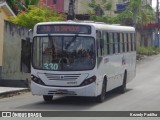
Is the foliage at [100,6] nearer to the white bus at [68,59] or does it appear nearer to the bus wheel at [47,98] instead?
the bus wheel at [47,98]

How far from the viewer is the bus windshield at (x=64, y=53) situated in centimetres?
1762

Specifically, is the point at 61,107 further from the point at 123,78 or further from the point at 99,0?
the point at 99,0

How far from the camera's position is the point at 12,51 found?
89.2ft

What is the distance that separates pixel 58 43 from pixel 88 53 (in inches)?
41.9

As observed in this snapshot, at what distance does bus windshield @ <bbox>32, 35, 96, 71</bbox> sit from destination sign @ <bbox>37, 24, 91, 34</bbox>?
17 centimetres

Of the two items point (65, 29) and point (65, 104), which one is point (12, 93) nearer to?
point (65, 104)

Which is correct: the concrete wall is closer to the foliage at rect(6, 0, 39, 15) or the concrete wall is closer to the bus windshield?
the bus windshield

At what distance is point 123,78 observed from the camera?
2314 centimetres

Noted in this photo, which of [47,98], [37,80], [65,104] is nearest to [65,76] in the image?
[37,80]

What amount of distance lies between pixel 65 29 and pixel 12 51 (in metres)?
9.82

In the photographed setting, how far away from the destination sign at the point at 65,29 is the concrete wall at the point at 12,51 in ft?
27.5

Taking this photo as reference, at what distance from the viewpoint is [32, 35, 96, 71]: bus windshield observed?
17.6 m

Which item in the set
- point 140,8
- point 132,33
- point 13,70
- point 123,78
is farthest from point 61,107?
point 140,8

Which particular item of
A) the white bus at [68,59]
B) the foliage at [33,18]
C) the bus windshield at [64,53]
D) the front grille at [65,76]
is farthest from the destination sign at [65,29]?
the foliage at [33,18]
